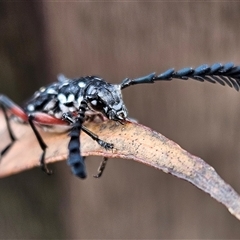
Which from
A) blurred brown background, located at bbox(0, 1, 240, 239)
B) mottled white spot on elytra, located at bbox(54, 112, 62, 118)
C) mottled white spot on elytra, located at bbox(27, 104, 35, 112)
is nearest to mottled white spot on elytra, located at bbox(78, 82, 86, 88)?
mottled white spot on elytra, located at bbox(54, 112, 62, 118)

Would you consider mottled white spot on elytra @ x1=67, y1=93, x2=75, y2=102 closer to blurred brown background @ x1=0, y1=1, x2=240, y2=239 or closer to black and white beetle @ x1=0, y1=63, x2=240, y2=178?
black and white beetle @ x1=0, y1=63, x2=240, y2=178

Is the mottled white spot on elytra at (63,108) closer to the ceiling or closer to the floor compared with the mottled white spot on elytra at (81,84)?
closer to the floor

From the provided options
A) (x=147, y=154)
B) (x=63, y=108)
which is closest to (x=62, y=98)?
(x=63, y=108)

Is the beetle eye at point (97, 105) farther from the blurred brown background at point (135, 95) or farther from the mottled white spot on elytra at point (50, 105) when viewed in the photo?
the blurred brown background at point (135, 95)

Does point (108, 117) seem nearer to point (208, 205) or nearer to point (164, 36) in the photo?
point (164, 36)

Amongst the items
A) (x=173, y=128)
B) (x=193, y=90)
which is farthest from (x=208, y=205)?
(x=193, y=90)

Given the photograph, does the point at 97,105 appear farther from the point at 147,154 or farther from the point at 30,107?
the point at 30,107

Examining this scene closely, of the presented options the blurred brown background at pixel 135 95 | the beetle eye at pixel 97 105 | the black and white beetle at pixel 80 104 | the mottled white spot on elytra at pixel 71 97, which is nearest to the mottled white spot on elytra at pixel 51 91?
the black and white beetle at pixel 80 104
